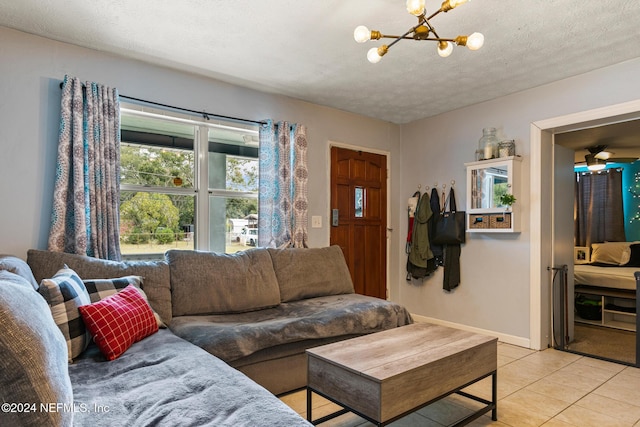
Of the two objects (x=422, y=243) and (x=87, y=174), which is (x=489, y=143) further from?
(x=87, y=174)

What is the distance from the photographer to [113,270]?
8.25 feet

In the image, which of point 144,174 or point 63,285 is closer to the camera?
point 63,285

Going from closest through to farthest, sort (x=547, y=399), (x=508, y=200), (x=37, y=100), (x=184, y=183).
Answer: (x=547, y=399), (x=37, y=100), (x=184, y=183), (x=508, y=200)

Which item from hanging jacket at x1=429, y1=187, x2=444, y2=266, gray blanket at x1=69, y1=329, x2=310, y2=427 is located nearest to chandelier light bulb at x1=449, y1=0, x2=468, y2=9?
gray blanket at x1=69, y1=329, x2=310, y2=427

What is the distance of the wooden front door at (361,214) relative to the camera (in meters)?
4.32

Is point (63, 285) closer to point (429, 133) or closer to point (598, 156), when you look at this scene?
point (429, 133)

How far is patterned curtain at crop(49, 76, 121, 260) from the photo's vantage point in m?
2.62

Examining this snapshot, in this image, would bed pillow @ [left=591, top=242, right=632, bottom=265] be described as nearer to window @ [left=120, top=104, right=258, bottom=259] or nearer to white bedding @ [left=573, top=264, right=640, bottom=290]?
white bedding @ [left=573, top=264, right=640, bottom=290]

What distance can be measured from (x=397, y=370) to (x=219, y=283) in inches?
64.1

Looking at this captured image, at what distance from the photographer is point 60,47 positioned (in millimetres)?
2727

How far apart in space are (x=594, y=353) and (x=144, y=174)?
4398mm

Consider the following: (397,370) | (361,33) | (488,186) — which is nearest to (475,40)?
(361,33)

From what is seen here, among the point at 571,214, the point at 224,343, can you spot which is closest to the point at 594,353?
the point at 571,214

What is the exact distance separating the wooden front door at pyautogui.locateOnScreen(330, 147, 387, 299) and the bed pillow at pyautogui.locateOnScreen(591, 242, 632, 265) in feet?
11.1
